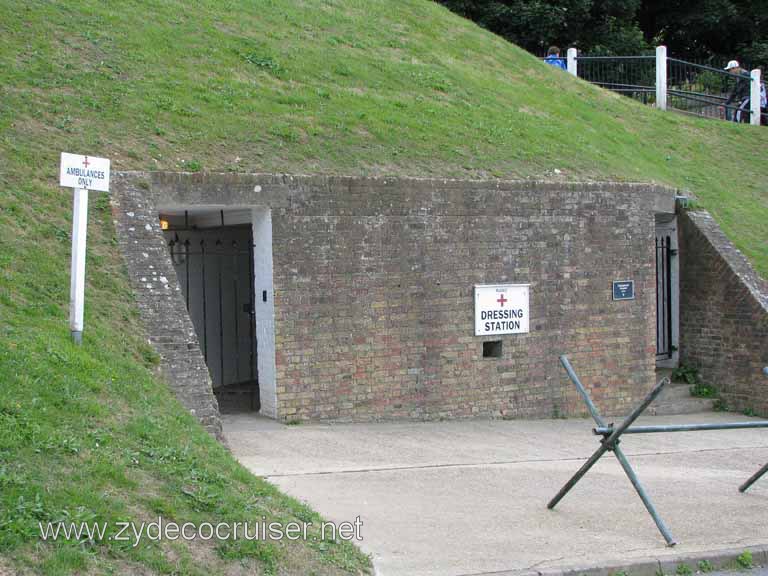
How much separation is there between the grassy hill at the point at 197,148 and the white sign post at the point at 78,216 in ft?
0.67

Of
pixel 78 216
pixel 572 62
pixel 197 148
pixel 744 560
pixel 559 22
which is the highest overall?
pixel 559 22

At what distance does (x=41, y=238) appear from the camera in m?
9.14

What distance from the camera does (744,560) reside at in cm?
683

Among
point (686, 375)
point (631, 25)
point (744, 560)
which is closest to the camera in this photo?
point (744, 560)

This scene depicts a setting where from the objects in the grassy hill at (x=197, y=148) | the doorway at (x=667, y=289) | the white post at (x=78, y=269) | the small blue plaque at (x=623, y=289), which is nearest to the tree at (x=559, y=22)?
the grassy hill at (x=197, y=148)

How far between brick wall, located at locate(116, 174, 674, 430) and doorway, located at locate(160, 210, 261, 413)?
1491 mm

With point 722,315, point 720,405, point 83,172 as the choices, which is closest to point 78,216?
point 83,172

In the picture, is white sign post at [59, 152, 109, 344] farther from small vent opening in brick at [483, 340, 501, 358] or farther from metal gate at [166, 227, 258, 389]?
small vent opening in brick at [483, 340, 501, 358]

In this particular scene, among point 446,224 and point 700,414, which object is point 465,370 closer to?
point 446,224

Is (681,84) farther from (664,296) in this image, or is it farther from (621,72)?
(664,296)

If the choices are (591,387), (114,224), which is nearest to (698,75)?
(591,387)

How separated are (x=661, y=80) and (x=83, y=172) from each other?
723 inches

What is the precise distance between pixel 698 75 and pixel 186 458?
70.8 feet

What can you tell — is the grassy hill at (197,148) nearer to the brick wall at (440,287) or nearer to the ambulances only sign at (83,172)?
the brick wall at (440,287)
